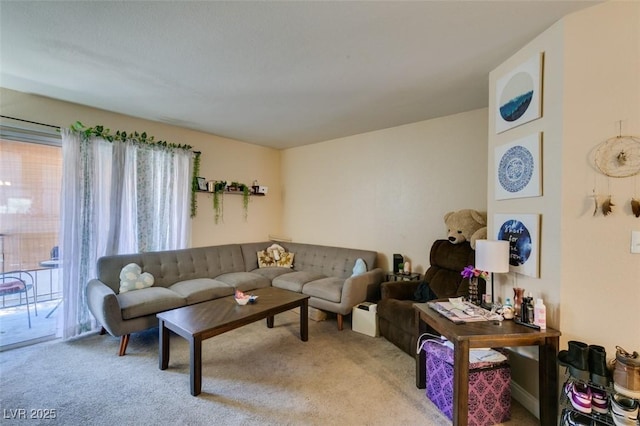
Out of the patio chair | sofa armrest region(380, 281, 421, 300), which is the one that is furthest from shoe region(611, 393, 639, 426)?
the patio chair

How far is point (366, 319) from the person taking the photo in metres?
3.08

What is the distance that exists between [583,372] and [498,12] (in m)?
1.97

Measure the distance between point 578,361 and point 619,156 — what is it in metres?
1.13

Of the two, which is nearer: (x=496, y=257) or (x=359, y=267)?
(x=496, y=257)

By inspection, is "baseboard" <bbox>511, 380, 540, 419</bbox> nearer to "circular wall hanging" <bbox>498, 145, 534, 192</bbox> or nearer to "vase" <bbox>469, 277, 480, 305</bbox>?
"vase" <bbox>469, 277, 480, 305</bbox>

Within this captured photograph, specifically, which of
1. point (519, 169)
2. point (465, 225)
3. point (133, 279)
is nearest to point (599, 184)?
point (519, 169)

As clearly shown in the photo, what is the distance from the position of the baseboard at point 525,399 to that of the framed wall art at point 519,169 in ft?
4.40

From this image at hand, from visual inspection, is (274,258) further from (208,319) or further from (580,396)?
(580,396)

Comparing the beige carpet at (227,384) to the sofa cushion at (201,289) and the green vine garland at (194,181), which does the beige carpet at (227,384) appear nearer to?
the sofa cushion at (201,289)

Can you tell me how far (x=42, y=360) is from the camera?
248 cm

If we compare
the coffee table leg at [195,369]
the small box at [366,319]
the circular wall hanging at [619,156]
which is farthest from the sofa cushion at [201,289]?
the circular wall hanging at [619,156]

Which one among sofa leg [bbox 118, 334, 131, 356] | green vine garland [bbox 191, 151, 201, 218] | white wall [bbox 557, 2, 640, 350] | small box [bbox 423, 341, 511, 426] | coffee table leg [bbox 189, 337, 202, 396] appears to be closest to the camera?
white wall [bbox 557, 2, 640, 350]

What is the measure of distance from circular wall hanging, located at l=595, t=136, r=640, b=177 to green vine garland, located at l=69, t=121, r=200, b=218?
4.09m

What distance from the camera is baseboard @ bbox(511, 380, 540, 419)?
6.01 feet
